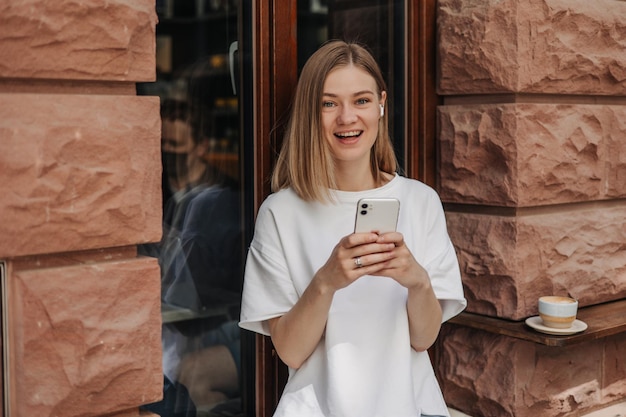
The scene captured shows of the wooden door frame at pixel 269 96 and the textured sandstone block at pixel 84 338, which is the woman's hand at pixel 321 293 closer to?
the wooden door frame at pixel 269 96


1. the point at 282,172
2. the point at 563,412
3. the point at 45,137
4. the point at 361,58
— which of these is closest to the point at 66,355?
the point at 45,137

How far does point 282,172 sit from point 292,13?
1.55 ft

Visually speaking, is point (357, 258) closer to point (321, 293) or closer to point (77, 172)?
point (321, 293)

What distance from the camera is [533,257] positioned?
263cm

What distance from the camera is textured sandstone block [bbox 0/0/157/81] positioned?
165 cm

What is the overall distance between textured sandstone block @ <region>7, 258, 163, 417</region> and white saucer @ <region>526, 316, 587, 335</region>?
1189 mm

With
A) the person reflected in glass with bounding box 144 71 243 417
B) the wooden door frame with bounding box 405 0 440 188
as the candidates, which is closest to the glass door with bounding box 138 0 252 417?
the person reflected in glass with bounding box 144 71 243 417

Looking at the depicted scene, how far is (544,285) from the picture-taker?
8.77 ft

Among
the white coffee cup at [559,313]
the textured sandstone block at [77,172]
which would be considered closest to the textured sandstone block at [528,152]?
the white coffee cup at [559,313]

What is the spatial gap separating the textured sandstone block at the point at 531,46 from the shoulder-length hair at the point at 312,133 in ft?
1.78

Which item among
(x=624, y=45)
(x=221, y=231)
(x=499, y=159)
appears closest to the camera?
(x=221, y=231)

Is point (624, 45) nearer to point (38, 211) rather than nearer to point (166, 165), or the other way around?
point (166, 165)

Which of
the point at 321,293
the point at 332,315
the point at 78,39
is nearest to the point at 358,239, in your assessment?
the point at 321,293

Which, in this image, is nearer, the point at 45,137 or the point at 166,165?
the point at 45,137
